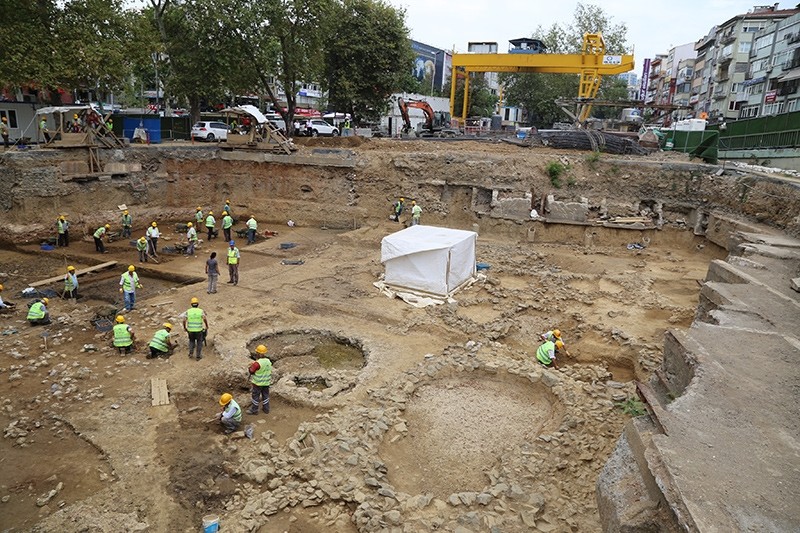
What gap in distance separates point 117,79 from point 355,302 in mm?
17989

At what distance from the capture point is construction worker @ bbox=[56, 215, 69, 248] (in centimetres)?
1916

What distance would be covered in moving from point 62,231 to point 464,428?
56.5ft

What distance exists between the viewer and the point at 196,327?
11.2 metres

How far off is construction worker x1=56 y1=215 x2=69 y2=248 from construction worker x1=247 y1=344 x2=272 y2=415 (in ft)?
45.9

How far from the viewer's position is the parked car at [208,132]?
3077 centimetres

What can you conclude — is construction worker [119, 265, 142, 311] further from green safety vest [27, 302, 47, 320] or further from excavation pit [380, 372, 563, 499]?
excavation pit [380, 372, 563, 499]

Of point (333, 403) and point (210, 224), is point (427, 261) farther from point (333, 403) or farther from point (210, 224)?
point (210, 224)

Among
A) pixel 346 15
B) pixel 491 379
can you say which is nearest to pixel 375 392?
pixel 491 379

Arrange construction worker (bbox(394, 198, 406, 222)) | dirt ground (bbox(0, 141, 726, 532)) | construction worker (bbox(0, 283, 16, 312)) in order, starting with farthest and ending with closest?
construction worker (bbox(394, 198, 406, 222)) < construction worker (bbox(0, 283, 16, 312)) < dirt ground (bbox(0, 141, 726, 532))

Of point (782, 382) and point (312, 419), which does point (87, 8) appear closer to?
point (312, 419)

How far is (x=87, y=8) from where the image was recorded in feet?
74.4

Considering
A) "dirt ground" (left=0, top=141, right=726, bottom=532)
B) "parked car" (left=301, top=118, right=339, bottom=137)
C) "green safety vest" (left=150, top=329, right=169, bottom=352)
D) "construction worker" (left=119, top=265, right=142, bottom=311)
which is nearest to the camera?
"dirt ground" (left=0, top=141, right=726, bottom=532)

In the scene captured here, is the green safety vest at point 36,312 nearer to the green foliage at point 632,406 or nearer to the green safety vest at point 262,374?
the green safety vest at point 262,374

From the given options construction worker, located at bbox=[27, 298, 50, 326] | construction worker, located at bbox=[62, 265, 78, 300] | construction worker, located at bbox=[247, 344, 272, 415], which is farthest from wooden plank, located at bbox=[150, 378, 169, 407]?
construction worker, located at bbox=[62, 265, 78, 300]
